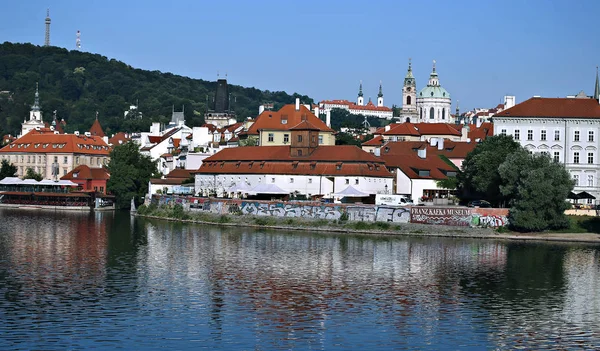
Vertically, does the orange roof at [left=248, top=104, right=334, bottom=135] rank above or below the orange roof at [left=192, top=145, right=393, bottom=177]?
above

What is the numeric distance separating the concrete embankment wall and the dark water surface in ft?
16.7

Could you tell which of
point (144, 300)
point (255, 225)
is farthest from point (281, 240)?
point (144, 300)

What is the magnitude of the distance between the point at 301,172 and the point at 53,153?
60.0 meters

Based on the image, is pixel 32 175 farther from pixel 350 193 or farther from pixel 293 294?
pixel 293 294

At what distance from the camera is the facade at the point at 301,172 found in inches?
3159

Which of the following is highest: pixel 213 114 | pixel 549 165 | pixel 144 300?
pixel 213 114

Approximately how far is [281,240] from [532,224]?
16784 millimetres

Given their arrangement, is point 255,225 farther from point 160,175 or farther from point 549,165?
point 160,175

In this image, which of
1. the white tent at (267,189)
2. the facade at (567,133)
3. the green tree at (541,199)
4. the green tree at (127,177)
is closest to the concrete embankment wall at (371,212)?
the green tree at (541,199)

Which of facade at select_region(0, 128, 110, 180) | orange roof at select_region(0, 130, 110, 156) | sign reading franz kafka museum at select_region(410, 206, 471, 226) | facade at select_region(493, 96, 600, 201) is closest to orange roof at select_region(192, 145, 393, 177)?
sign reading franz kafka museum at select_region(410, 206, 471, 226)

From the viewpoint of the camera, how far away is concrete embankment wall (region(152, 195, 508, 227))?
69625mm

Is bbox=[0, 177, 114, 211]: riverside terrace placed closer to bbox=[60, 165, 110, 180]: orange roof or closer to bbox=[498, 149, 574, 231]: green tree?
bbox=[60, 165, 110, 180]: orange roof

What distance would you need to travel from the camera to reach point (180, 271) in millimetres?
47500

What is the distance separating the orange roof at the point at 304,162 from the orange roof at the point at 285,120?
1360 cm
